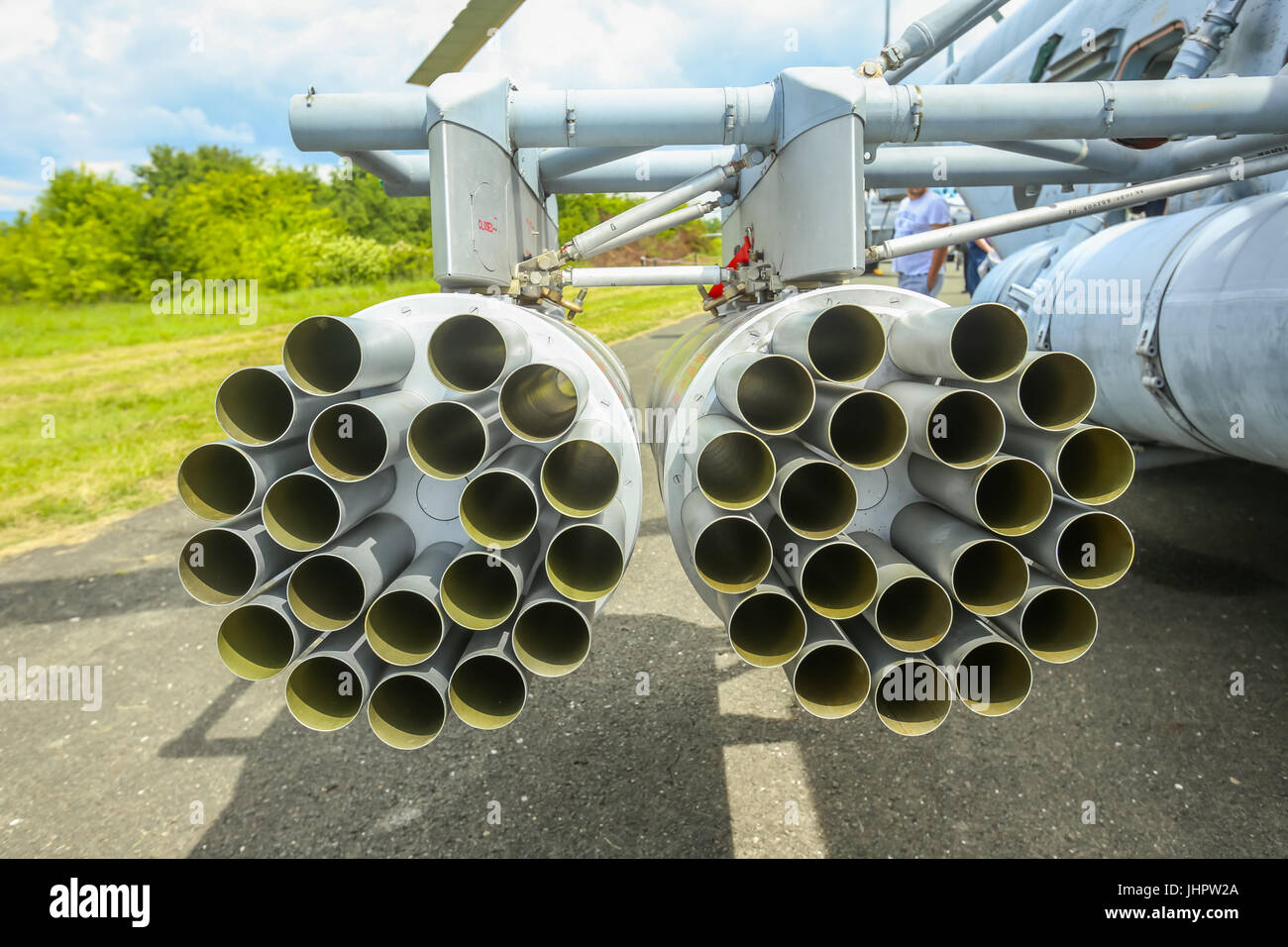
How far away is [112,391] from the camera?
11977 millimetres

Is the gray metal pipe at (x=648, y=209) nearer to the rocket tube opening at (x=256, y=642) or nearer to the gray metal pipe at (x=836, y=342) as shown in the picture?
the gray metal pipe at (x=836, y=342)

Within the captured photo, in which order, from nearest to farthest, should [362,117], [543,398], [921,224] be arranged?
1. [543,398]
2. [362,117]
3. [921,224]

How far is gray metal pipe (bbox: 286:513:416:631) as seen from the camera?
4.67 ft

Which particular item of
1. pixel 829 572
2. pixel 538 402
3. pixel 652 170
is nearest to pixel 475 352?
pixel 538 402

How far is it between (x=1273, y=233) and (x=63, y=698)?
5.35m

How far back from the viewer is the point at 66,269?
2845 cm

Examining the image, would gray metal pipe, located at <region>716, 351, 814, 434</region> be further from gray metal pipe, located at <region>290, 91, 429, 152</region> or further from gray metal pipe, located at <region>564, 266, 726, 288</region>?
gray metal pipe, located at <region>564, 266, 726, 288</region>

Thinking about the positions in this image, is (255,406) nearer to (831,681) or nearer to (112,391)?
(831,681)

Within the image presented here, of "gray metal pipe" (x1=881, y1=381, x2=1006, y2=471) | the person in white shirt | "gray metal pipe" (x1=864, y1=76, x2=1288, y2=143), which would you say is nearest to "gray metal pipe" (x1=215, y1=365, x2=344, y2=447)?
"gray metal pipe" (x1=881, y1=381, x2=1006, y2=471)

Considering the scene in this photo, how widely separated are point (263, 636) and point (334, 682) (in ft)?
0.58

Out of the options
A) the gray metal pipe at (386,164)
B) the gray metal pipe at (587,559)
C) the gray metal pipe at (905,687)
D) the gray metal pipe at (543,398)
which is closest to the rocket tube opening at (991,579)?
the gray metal pipe at (905,687)

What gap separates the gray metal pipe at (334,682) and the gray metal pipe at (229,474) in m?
0.33

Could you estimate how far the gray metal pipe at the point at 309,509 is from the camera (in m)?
1.39
